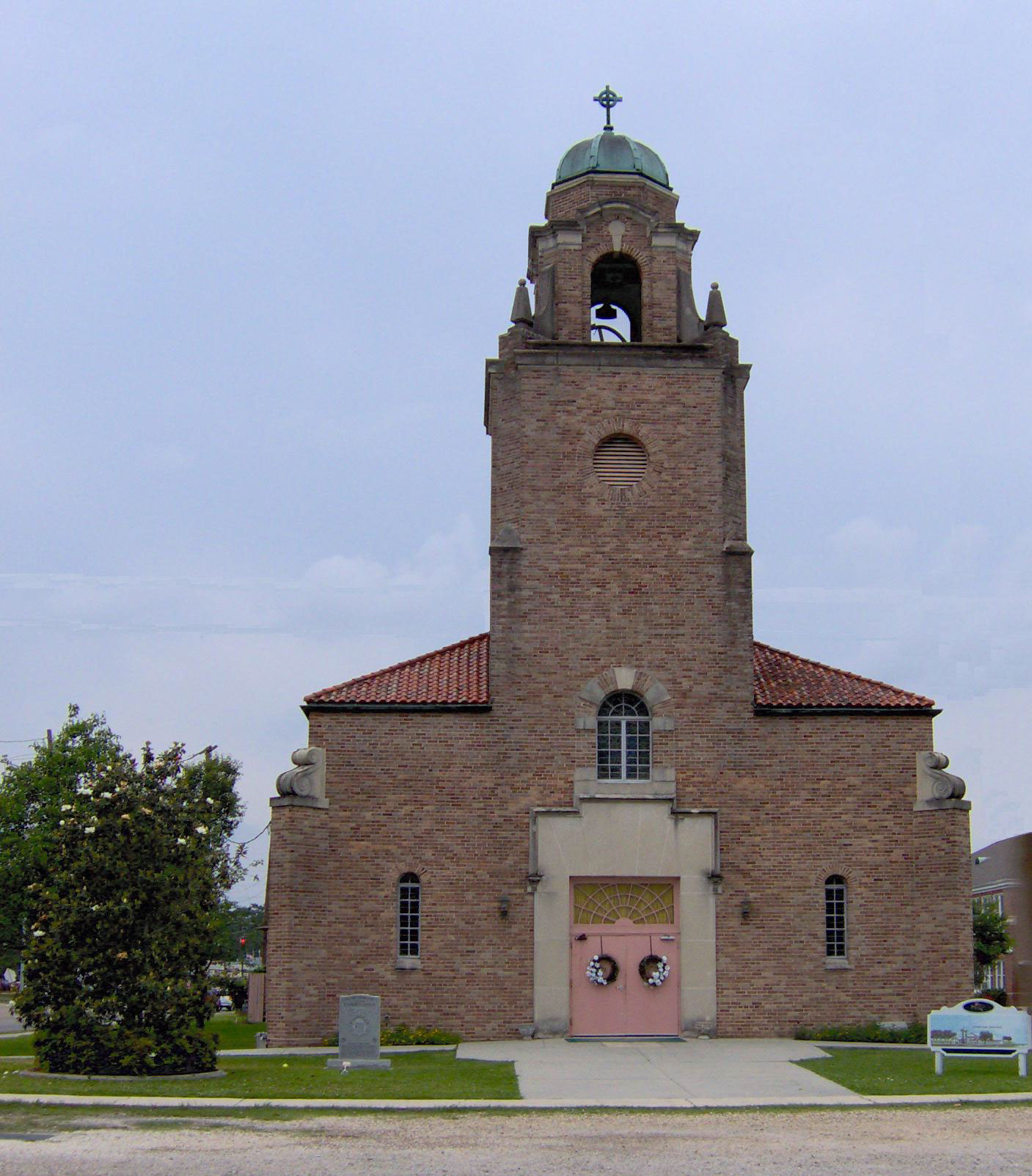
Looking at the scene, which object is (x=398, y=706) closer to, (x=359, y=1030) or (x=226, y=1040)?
(x=359, y=1030)

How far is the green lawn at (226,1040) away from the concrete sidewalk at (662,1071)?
5455 mm

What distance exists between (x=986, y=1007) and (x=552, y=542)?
10.9 m

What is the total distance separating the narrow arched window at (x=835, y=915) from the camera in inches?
963

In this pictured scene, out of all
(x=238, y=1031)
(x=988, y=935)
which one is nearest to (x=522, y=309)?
(x=238, y=1031)

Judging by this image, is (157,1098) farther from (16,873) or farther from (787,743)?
(16,873)

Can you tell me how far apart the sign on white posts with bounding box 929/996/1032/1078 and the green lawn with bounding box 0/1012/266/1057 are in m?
11.1

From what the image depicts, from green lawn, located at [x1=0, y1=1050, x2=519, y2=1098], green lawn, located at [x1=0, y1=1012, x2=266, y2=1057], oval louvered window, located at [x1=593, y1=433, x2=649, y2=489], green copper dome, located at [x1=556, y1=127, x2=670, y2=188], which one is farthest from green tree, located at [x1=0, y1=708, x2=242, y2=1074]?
green copper dome, located at [x1=556, y1=127, x2=670, y2=188]

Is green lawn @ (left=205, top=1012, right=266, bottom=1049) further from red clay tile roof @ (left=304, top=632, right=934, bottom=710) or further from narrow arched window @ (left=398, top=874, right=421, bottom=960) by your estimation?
red clay tile roof @ (left=304, top=632, right=934, bottom=710)

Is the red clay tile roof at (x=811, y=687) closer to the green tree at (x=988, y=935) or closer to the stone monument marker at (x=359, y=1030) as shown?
the stone monument marker at (x=359, y=1030)

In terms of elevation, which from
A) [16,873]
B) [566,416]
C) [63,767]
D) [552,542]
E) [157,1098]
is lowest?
[157,1098]

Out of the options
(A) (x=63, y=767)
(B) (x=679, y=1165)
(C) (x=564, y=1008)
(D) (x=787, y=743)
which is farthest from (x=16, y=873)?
(B) (x=679, y=1165)

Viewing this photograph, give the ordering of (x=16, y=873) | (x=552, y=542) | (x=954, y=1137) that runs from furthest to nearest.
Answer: (x=16, y=873) → (x=552, y=542) → (x=954, y=1137)

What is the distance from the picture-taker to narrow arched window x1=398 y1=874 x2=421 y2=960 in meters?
24.3

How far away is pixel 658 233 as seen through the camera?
89.4 ft
